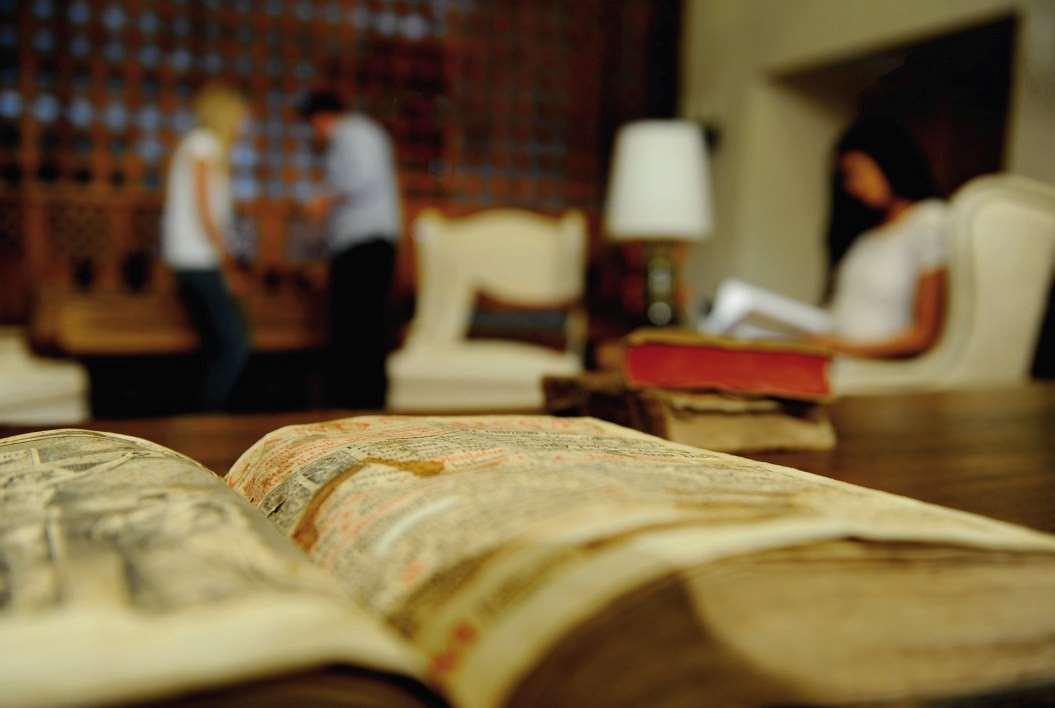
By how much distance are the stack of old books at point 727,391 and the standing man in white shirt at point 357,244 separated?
2293 mm

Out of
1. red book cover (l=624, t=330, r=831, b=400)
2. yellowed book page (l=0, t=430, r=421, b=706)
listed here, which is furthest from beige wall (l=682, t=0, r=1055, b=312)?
yellowed book page (l=0, t=430, r=421, b=706)

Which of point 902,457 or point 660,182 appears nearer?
point 902,457

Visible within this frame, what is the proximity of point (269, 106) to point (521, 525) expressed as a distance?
4.56 m

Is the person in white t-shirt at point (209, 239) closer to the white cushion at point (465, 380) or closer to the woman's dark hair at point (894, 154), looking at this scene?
the white cushion at point (465, 380)

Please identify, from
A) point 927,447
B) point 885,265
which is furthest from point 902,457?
point 885,265

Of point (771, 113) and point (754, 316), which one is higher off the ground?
point (771, 113)

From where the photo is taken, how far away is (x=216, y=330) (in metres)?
2.98

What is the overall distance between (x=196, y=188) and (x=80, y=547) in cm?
279

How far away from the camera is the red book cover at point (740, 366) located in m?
0.76

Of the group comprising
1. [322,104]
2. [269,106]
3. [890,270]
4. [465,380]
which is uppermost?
[269,106]

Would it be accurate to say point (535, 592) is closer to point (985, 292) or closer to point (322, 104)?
point (985, 292)

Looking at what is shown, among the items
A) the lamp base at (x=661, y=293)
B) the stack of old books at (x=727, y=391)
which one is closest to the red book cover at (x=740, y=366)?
the stack of old books at (x=727, y=391)

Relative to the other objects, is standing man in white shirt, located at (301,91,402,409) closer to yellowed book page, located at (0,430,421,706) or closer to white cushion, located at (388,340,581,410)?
white cushion, located at (388,340,581,410)

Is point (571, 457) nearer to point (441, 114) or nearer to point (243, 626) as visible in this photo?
point (243, 626)
